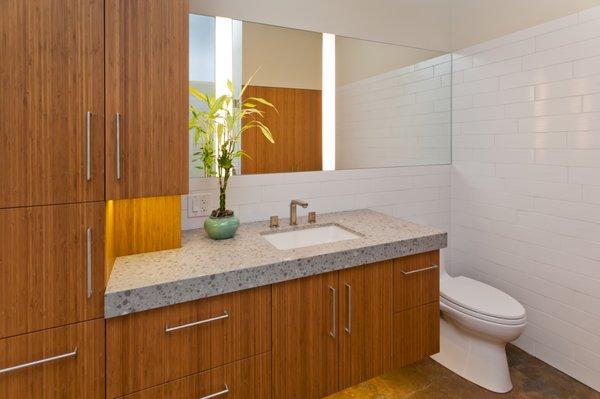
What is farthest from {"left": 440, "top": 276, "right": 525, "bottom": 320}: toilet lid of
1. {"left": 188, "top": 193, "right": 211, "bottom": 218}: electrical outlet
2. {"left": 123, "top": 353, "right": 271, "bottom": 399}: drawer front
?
{"left": 188, "top": 193, "right": 211, "bottom": 218}: electrical outlet

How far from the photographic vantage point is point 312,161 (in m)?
2.18

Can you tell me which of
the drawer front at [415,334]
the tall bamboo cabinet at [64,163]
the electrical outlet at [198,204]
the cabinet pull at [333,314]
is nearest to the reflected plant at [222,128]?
the electrical outlet at [198,204]

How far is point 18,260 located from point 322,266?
0.98 metres

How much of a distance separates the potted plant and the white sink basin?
0.27 metres

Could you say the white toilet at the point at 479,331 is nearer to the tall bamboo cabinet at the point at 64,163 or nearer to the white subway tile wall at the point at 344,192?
the white subway tile wall at the point at 344,192

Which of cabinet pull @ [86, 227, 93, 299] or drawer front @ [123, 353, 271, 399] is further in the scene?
drawer front @ [123, 353, 271, 399]

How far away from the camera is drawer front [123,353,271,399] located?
1.23 metres

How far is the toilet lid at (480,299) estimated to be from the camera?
1926mm

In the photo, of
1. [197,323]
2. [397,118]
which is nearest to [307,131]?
[397,118]

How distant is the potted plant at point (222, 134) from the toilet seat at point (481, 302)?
1.33 metres

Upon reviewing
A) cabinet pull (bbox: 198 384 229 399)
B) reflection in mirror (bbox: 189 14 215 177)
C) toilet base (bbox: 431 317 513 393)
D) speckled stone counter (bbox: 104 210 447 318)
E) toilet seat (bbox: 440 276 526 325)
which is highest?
reflection in mirror (bbox: 189 14 215 177)

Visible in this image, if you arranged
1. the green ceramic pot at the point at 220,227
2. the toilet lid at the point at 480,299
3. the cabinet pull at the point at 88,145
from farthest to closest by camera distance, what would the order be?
the toilet lid at the point at 480,299
the green ceramic pot at the point at 220,227
the cabinet pull at the point at 88,145

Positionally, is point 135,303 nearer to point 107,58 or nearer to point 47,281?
point 47,281

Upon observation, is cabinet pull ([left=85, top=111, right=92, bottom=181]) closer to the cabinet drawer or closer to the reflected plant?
the cabinet drawer
